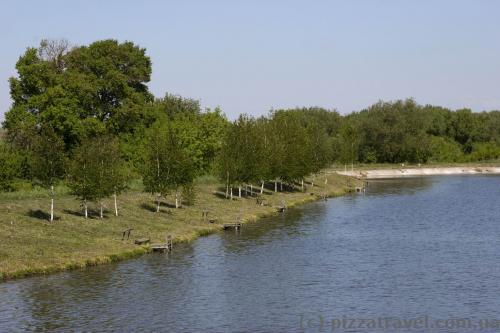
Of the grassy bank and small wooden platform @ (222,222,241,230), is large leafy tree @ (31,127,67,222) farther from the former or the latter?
small wooden platform @ (222,222,241,230)

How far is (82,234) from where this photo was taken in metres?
67.4

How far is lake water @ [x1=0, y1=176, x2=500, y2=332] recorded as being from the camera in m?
40.9

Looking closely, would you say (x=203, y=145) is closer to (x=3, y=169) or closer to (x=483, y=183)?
(x=3, y=169)

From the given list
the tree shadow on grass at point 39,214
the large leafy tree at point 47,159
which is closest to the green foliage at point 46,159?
the large leafy tree at point 47,159

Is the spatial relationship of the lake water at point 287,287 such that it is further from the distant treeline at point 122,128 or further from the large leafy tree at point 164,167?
the distant treeline at point 122,128

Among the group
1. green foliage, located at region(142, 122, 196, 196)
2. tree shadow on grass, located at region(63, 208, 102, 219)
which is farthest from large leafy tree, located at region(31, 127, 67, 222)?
green foliage, located at region(142, 122, 196, 196)

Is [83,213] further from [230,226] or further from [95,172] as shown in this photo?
[230,226]

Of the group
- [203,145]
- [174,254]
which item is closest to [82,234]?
[174,254]

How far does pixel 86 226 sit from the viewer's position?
7106 cm

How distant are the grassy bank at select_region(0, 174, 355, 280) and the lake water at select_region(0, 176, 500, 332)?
2372 millimetres

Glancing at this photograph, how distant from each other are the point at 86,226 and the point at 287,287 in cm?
2821

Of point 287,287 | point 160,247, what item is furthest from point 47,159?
point 287,287

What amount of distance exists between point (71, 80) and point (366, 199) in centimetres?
5674

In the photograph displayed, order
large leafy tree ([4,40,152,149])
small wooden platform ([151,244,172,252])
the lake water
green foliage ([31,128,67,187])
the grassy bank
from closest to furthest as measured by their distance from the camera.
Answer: the lake water < the grassy bank < small wooden platform ([151,244,172,252]) < green foliage ([31,128,67,187]) < large leafy tree ([4,40,152,149])
